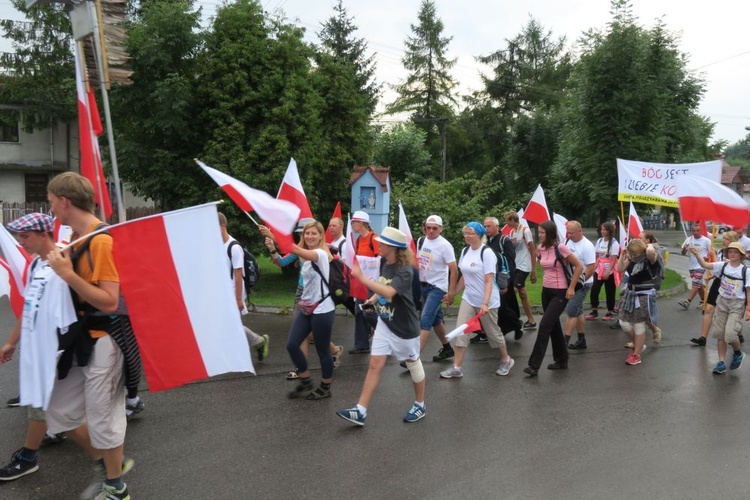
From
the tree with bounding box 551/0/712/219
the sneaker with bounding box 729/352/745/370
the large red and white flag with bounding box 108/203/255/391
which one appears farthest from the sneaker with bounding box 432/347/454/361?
the tree with bounding box 551/0/712/219

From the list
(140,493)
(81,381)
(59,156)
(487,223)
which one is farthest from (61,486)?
(59,156)

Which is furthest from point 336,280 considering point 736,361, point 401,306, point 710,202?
point 710,202

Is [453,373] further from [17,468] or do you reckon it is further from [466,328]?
[17,468]

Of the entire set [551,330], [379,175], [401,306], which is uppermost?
[379,175]

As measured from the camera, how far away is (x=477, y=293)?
6664 mm

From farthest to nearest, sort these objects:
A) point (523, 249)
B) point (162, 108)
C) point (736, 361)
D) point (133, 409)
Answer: point (162, 108) → point (523, 249) → point (736, 361) → point (133, 409)

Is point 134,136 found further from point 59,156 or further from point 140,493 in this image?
point 59,156

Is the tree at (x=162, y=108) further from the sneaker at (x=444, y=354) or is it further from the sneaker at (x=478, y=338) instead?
the sneaker at (x=444, y=354)

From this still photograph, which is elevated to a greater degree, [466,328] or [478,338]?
[466,328]

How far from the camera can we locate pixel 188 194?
44.1 feet

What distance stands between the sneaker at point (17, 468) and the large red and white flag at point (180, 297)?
133cm

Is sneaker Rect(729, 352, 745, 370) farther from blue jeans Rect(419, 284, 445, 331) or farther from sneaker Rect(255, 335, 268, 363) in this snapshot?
sneaker Rect(255, 335, 268, 363)

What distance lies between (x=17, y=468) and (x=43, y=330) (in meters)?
1.39

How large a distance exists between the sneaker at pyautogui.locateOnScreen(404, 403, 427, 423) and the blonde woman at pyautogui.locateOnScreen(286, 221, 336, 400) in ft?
3.17
